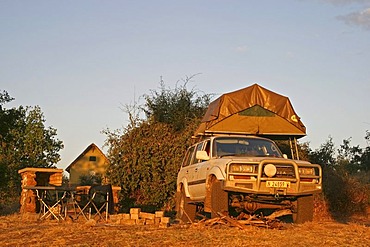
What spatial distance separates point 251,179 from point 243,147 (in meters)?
1.92

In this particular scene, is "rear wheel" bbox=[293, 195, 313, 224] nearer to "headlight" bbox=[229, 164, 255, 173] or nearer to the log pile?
"headlight" bbox=[229, 164, 255, 173]

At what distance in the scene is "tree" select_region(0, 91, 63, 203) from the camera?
35.6 m

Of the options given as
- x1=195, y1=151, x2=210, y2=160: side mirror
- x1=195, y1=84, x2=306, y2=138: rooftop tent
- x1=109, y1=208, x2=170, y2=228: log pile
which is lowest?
x1=109, y1=208, x2=170, y2=228: log pile

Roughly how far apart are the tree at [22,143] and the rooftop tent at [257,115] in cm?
1967

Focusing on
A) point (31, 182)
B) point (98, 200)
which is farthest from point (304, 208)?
point (31, 182)

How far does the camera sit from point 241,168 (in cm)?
1046

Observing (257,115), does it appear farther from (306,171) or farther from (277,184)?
(277,184)

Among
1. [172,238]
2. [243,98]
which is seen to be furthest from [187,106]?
[172,238]

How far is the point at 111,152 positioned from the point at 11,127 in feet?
66.1

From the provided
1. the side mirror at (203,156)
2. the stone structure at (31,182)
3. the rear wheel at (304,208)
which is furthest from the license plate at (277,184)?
the stone structure at (31,182)

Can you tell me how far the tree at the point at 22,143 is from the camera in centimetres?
3562

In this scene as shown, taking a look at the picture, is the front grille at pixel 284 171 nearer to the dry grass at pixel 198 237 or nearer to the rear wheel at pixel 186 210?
the dry grass at pixel 198 237

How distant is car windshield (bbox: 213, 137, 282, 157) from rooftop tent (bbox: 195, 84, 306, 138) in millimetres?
2790

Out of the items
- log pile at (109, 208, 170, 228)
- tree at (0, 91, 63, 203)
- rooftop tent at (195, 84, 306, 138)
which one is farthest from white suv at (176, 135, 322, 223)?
tree at (0, 91, 63, 203)
